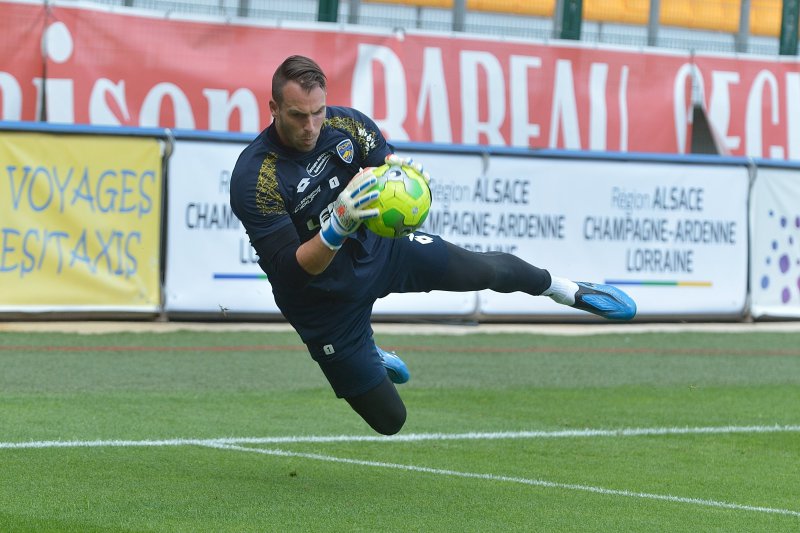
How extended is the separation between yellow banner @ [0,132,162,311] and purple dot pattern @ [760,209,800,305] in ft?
23.0

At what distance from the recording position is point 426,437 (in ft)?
28.7

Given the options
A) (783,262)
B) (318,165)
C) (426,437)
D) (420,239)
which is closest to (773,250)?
(783,262)

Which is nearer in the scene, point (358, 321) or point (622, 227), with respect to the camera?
point (358, 321)

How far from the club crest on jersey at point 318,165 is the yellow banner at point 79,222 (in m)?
7.12

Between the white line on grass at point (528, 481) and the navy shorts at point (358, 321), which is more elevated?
the navy shorts at point (358, 321)

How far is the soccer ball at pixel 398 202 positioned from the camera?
6.30 metres

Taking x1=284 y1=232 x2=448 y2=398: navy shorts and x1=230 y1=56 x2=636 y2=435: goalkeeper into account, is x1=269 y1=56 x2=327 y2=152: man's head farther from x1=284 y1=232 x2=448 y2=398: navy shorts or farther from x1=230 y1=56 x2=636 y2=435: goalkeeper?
x1=284 y1=232 x2=448 y2=398: navy shorts

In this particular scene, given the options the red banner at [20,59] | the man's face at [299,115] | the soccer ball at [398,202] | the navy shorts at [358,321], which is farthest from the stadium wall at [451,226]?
the soccer ball at [398,202]

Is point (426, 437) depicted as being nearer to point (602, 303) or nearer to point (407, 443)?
point (407, 443)

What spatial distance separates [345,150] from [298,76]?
0.67 meters

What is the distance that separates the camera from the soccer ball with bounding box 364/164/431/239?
20.7 ft

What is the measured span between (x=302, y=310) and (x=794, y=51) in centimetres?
1308

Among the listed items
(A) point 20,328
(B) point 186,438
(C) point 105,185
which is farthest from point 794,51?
(B) point 186,438

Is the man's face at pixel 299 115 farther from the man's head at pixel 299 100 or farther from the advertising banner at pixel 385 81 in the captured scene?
the advertising banner at pixel 385 81
